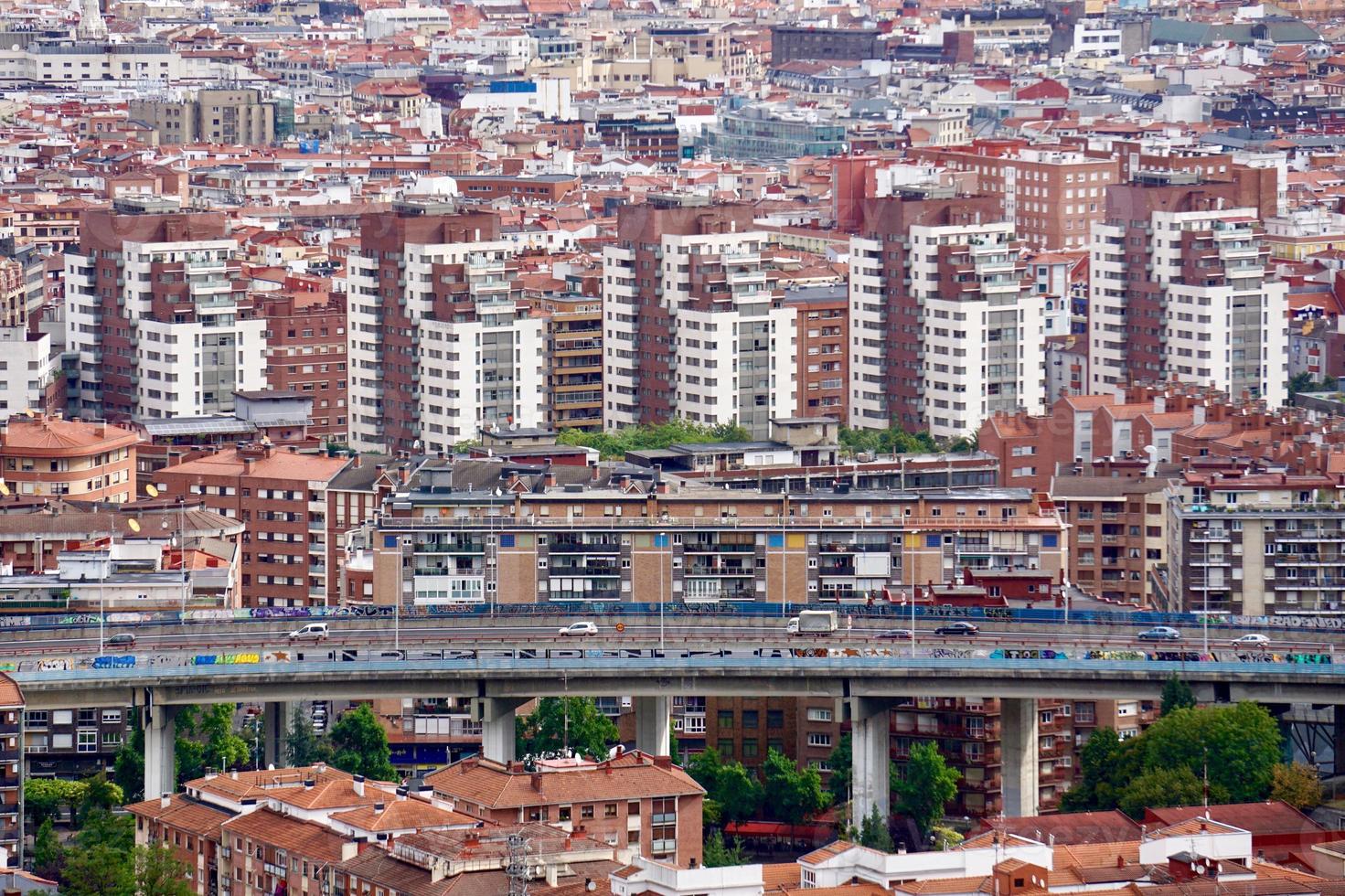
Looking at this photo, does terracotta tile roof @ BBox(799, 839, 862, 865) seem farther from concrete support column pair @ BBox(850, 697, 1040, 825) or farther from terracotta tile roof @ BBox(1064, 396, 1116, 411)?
terracotta tile roof @ BBox(1064, 396, 1116, 411)

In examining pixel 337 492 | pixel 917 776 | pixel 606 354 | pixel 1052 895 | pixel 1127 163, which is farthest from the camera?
pixel 1127 163

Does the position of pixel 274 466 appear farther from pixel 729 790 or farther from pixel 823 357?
pixel 729 790

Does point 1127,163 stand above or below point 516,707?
above

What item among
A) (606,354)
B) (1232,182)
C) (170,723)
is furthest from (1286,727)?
(1232,182)

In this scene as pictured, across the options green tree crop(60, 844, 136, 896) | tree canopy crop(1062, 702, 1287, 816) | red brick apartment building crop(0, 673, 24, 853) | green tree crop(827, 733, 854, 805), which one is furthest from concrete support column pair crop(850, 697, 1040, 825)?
green tree crop(60, 844, 136, 896)

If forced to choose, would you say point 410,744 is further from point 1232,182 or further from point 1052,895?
point 1232,182

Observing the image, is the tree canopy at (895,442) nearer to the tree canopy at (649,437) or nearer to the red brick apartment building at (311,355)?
the tree canopy at (649,437)
